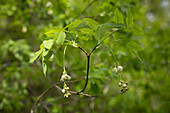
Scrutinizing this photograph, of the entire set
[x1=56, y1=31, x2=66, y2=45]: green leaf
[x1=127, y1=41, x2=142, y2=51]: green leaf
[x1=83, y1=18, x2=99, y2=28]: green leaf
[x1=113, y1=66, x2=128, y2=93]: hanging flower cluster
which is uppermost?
[x1=83, y1=18, x2=99, y2=28]: green leaf

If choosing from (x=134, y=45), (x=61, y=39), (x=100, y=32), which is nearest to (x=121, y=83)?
(x=134, y=45)

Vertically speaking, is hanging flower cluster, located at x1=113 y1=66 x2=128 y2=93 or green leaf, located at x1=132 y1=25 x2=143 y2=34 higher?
green leaf, located at x1=132 y1=25 x2=143 y2=34

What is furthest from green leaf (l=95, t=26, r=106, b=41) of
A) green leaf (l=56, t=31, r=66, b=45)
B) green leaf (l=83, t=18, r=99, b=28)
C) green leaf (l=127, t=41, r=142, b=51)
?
green leaf (l=127, t=41, r=142, b=51)

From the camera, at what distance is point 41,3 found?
2734 millimetres

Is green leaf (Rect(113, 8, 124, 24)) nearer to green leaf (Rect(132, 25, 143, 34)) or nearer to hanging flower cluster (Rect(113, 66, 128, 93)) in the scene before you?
green leaf (Rect(132, 25, 143, 34))

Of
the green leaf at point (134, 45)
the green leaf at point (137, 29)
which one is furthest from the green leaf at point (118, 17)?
the green leaf at point (134, 45)

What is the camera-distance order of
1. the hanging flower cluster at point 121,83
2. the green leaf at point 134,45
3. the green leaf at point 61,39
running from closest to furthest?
the green leaf at point 61,39 → the hanging flower cluster at point 121,83 → the green leaf at point 134,45

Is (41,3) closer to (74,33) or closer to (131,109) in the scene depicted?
(74,33)

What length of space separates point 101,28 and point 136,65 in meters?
1.86

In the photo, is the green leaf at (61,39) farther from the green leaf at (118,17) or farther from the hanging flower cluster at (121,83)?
the hanging flower cluster at (121,83)

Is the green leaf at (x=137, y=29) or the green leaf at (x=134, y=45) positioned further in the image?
the green leaf at (x=134, y=45)

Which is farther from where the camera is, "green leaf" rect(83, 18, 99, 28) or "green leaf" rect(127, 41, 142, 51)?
"green leaf" rect(127, 41, 142, 51)

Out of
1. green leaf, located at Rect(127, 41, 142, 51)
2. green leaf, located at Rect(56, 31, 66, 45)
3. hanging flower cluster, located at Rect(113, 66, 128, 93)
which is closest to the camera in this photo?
green leaf, located at Rect(56, 31, 66, 45)

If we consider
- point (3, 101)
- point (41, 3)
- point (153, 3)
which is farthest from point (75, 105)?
point (153, 3)
